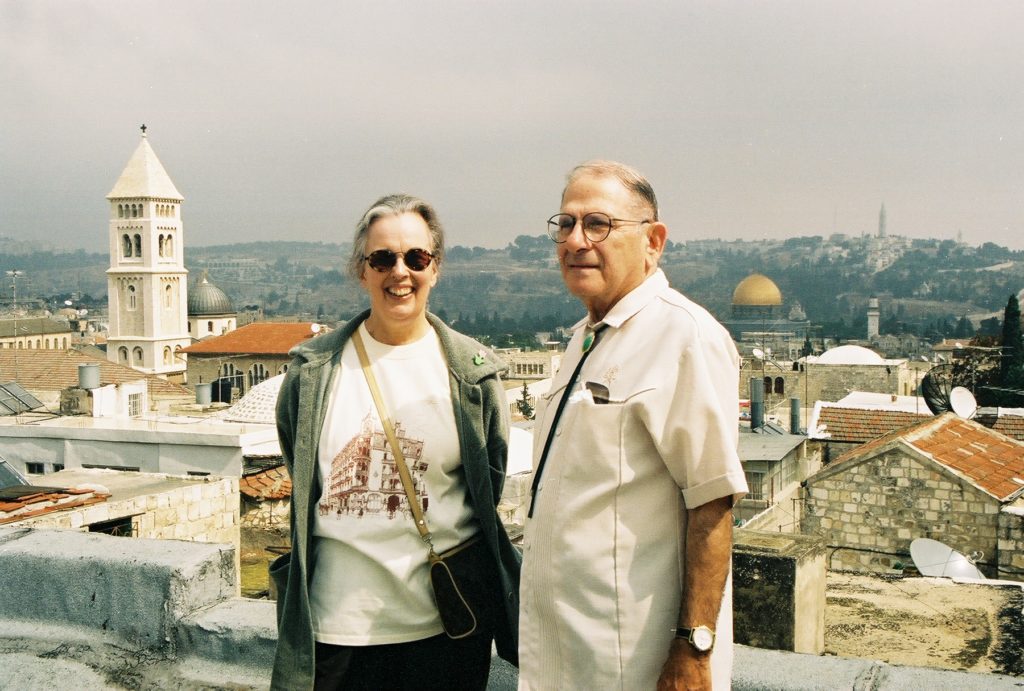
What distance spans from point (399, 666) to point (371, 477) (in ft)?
1.79

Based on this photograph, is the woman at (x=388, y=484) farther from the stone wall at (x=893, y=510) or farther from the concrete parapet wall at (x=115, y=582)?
the stone wall at (x=893, y=510)

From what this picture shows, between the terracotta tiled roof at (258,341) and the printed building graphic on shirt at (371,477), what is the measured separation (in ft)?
262

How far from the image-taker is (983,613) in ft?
16.1

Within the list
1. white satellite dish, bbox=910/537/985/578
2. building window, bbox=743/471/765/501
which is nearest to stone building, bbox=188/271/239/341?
building window, bbox=743/471/765/501

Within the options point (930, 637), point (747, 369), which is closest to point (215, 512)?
point (930, 637)

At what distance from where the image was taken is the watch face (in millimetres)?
2225

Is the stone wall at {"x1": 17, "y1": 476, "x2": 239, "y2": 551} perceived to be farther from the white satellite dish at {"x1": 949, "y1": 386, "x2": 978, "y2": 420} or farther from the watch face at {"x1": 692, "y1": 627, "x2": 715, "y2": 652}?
the white satellite dish at {"x1": 949, "y1": 386, "x2": 978, "y2": 420}

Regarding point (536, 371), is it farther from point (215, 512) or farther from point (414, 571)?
point (414, 571)

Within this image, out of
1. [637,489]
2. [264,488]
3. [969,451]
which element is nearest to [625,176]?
[637,489]

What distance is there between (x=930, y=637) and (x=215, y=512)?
35.4 ft

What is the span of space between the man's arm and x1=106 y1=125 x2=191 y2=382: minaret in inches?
4268

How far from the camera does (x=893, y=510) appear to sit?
1349 centimetres

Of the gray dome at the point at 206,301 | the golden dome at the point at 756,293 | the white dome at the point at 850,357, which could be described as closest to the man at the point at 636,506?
the white dome at the point at 850,357

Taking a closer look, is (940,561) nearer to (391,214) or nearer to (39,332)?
(391,214)
